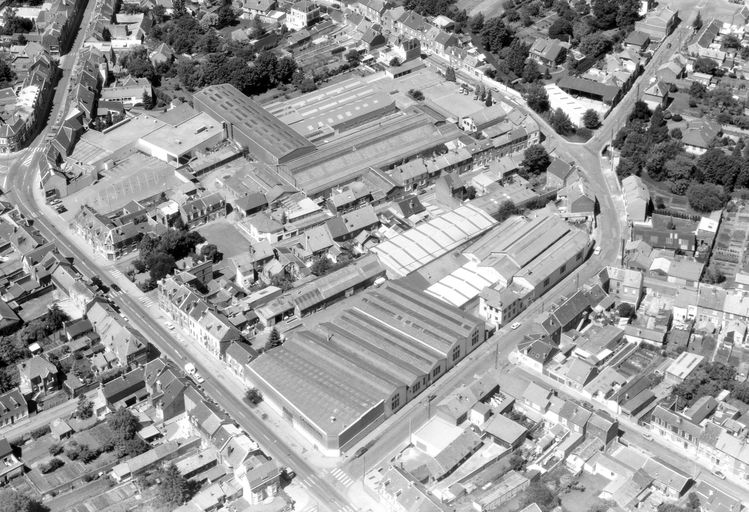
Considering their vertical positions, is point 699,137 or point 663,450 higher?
point 699,137

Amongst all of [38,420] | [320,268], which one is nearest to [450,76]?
[320,268]

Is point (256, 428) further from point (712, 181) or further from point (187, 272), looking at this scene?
point (712, 181)

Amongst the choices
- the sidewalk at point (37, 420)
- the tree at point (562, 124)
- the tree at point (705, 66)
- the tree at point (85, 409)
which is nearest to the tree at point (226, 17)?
the tree at point (562, 124)

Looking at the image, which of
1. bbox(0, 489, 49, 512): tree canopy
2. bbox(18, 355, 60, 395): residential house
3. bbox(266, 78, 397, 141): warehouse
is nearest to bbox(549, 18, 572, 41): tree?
bbox(266, 78, 397, 141): warehouse

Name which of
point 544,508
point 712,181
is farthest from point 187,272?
point 712,181

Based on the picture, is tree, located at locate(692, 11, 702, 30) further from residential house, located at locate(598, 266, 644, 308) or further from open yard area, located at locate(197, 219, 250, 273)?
open yard area, located at locate(197, 219, 250, 273)

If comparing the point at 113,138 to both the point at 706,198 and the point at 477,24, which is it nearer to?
the point at 477,24
